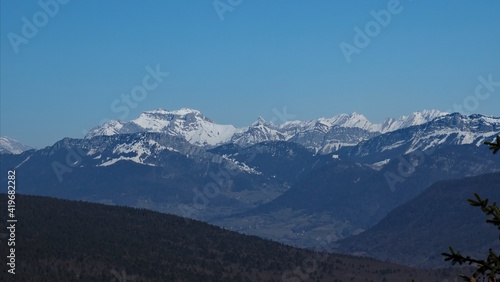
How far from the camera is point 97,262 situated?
187m

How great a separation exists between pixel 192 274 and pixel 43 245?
1465 inches

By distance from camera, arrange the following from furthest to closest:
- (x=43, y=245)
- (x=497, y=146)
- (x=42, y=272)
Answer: (x=43, y=245) < (x=42, y=272) < (x=497, y=146)

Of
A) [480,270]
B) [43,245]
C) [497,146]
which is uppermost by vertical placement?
[43,245]

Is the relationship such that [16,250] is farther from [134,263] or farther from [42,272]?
[134,263]

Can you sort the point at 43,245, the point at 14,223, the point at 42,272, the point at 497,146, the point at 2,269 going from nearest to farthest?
the point at 497,146 < the point at 2,269 < the point at 42,272 < the point at 43,245 < the point at 14,223

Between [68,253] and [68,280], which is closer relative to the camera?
[68,280]

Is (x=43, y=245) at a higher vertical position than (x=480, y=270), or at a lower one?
higher

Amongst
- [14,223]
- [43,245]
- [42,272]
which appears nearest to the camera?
[42,272]

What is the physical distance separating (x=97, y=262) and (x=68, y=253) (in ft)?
23.7

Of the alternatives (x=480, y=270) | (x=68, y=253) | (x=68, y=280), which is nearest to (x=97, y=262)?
(x=68, y=253)

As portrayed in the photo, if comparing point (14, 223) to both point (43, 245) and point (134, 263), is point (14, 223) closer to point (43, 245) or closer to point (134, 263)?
point (43, 245)

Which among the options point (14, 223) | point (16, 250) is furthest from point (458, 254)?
point (14, 223)

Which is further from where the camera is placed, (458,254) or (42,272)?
(42,272)

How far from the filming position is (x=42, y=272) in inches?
6486
